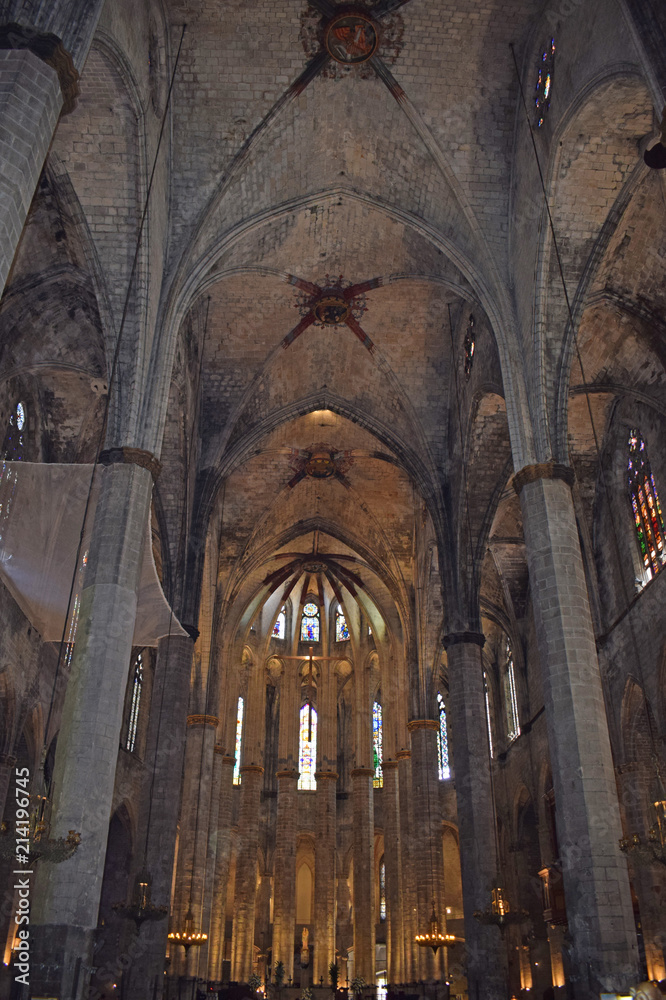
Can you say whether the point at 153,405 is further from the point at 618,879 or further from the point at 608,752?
the point at 618,879

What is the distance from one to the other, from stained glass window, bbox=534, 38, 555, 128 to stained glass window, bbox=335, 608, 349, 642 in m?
24.7

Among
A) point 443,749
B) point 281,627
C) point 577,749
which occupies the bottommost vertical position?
point 577,749

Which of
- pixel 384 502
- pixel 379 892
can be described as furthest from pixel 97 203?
pixel 379 892

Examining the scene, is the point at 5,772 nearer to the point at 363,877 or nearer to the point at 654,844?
the point at 654,844

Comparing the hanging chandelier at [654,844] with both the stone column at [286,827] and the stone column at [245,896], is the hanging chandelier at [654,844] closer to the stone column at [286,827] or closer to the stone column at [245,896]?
the stone column at [245,896]

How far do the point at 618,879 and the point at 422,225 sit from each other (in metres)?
12.6

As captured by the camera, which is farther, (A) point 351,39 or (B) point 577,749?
(A) point 351,39

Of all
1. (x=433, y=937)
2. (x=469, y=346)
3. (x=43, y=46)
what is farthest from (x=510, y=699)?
(x=43, y=46)

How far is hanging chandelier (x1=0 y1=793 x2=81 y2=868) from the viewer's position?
9.95 metres

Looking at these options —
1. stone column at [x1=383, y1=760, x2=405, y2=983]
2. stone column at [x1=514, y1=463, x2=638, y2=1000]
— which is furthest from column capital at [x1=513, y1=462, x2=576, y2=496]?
stone column at [x1=383, y1=760, x2=405, y2=983]

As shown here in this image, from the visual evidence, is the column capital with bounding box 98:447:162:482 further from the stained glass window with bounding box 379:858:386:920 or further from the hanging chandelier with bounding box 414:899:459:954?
the stained glass window with bounding box 379:858:386:920

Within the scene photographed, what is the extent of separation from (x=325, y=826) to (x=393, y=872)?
3.34m

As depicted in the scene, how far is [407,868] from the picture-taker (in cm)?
2755

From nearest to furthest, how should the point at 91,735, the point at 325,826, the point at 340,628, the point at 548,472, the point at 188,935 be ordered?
the point at 91,735
the point at 548,472
the point at 188,935
the point at 325,826
the point at 340,628
